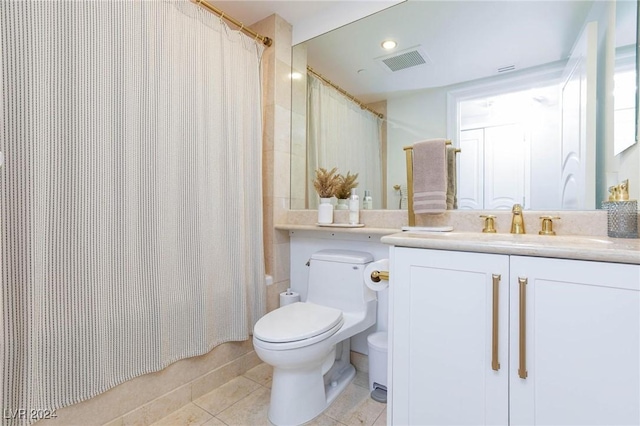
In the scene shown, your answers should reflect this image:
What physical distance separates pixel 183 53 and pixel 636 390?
6.98ft

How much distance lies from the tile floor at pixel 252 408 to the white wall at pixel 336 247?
12.6 inches

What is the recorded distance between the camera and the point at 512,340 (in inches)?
33.6

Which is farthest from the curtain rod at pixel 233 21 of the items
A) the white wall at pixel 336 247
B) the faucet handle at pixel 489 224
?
the faucet handle at pixel 489 224

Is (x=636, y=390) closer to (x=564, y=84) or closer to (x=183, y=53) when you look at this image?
(x=564, y=84)

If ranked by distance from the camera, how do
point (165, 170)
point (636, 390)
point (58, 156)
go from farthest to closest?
1. point (165, 170)
2. point (58, 156)
3. point (636, 390)

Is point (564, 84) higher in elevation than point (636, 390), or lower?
higher

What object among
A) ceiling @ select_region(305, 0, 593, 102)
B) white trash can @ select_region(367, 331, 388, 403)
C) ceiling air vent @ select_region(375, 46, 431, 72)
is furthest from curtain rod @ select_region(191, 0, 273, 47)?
white trash can @ select_region(367, 331, 388, 403)

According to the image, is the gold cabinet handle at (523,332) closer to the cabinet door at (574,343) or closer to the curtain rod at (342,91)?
the cabinet door at (574,343)

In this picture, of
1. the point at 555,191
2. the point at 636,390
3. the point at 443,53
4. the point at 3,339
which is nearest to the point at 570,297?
the point at 636,390

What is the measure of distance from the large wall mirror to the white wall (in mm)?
251

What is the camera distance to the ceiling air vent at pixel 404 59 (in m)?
1.81

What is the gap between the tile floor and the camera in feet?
4.64

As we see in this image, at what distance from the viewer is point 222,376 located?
1720mm

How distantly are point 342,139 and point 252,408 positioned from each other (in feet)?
5.70
